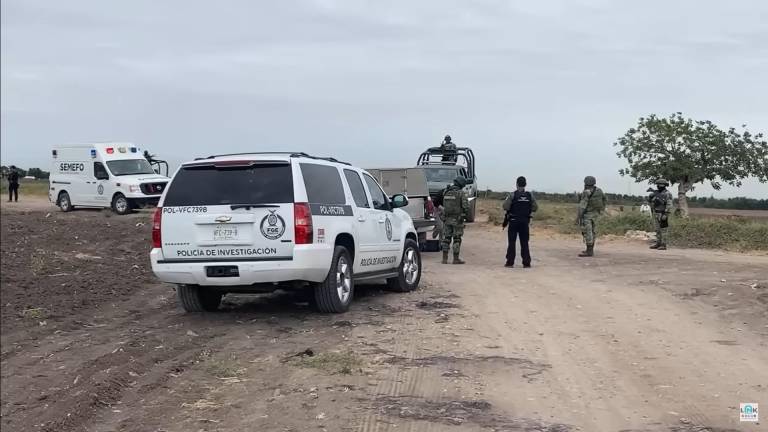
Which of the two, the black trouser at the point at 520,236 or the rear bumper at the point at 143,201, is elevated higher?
the rear bumper at the point at 143,201

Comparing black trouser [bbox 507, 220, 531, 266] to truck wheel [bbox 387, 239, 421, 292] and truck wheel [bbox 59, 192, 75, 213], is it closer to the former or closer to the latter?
truck wheel [bbox 387, 239, 421, 292]

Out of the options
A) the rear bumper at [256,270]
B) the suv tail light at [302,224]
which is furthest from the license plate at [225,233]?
the suv tail light at [302,224]

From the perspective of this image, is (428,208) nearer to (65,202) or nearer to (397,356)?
(397,356)

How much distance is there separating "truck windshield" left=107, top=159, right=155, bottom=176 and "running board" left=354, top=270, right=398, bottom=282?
60.5 ft

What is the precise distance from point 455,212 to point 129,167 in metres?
16.2

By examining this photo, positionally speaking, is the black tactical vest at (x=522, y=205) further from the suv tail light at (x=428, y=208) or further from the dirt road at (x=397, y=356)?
the suv tail light at (x=428, y=208)

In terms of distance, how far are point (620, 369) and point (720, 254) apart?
12308 mm

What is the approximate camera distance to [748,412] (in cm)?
580

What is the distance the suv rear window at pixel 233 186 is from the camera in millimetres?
8977

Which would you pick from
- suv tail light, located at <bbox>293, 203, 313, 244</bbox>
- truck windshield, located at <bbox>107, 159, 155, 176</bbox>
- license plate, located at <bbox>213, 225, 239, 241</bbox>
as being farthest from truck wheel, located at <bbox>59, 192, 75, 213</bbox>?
suv tail light, located at <bbox>293, 203, 313, 244</bbox>

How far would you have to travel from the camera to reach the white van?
27078 millimetres

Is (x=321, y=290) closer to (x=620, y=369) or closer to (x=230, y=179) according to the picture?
(x=230, y=179)

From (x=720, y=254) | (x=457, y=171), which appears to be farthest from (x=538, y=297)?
(x=457, y=171)

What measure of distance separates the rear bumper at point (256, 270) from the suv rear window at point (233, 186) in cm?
64
